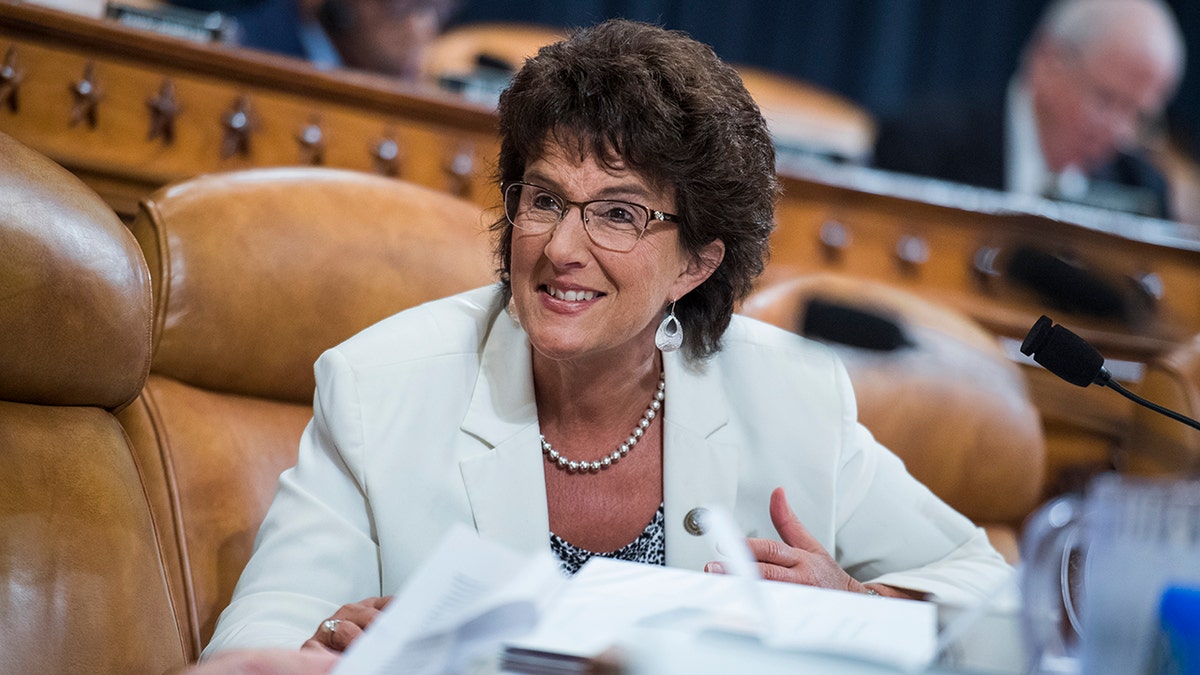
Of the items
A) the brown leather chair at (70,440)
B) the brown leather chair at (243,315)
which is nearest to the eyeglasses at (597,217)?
the brown leather chair at (243,315)

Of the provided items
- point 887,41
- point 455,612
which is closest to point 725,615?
point 455,612

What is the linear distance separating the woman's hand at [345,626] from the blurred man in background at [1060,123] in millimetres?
3218

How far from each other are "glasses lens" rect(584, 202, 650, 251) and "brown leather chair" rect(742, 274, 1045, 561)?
51 cm

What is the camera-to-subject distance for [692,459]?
1.52 m

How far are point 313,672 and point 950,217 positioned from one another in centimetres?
228

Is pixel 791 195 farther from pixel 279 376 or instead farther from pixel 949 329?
pixel 279 376

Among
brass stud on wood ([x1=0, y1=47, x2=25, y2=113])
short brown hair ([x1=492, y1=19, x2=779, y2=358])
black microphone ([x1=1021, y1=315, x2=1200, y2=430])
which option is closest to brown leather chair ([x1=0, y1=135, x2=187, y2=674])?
short brown hair ([x1=492, y1=19, x2=779, y2=358])

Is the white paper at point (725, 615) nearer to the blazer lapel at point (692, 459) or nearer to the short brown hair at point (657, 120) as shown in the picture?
the blazer lapel at point (692, 459)

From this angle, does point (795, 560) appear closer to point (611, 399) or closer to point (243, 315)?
point (611, 399)

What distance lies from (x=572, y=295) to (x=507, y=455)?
0.69ft

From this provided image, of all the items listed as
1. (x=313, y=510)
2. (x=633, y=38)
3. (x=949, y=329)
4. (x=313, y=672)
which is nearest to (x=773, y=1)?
(x=949, y=329)

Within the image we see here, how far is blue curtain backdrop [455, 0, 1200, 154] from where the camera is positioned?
463 cm

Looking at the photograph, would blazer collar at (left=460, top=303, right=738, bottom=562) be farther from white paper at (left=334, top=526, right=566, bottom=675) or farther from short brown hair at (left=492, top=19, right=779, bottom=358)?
white paper at (left=334, top=526, right=566, bottom=675)

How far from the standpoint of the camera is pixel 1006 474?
197 cm
